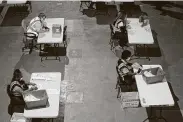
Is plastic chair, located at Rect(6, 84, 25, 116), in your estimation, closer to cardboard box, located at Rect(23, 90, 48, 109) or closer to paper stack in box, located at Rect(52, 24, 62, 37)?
cardboard box, located at Rect(23, 90, 48, 109)

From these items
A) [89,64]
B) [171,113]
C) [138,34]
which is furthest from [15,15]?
[171,113]

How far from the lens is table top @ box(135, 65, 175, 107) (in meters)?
7.27

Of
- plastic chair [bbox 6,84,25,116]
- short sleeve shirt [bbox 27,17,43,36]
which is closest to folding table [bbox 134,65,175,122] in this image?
plastic chair [bbox 6,84,25,116]

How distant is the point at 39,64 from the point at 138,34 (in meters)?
2.98

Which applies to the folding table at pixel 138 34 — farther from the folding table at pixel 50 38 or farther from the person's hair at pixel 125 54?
the folding table at pixel 50 38

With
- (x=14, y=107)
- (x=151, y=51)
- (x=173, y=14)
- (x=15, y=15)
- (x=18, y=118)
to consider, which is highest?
(x=173, y=14)

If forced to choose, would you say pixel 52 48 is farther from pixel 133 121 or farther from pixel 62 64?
pixel 133 121

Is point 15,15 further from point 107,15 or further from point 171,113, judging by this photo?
point 171,113

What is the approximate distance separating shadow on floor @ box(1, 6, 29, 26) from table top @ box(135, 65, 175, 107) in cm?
534

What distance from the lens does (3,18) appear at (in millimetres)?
11500

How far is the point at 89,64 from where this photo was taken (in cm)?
970

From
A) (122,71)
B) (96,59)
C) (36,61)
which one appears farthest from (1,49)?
(122,71)

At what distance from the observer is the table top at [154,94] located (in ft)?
23.9

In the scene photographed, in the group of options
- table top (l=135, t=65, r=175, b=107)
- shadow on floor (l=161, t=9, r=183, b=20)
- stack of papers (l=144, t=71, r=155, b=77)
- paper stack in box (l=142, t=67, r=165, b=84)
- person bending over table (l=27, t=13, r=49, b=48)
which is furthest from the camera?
shadow on floor (l=161, t=9, r=183, b=20)
